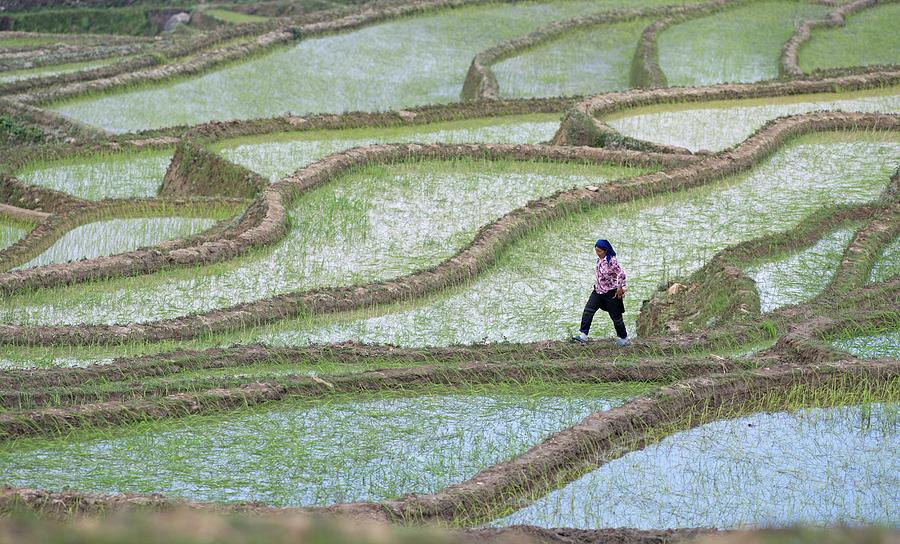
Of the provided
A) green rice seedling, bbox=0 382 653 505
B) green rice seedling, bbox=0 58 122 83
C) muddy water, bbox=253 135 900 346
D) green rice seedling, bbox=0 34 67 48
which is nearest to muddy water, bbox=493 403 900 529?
green rice seedling, bbox=0 382 653 505

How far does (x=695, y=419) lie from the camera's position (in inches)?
276

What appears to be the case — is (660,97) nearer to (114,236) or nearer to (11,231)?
(114,236)

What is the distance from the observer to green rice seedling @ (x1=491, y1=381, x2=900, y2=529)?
229 inches

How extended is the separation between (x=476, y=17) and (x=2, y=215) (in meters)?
12.0

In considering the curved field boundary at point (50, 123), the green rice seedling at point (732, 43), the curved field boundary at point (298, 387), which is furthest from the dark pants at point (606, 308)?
the green rice seedling at point (732, 43)

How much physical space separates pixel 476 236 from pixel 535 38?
36.7 ft

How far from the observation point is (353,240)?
1066cm

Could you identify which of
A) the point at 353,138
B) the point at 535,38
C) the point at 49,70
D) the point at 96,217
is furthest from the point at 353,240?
the point at 49,70

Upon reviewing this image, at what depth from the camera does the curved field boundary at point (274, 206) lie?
9.58 metres

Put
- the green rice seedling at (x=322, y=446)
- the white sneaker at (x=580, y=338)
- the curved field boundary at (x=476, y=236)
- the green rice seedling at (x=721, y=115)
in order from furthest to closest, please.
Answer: the green rice seedling at (x=721, y=115) → the curved field boundary at (x=476, y=236) → the white sneaker at (x=580, y=338) → the green rice seedling at (x=322, y=446)

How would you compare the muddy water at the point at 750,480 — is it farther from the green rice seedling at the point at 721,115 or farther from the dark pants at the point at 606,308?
the green rice seedling at the point at 721,115

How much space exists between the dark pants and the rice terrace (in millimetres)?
74

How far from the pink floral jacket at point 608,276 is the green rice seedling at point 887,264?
2332mm

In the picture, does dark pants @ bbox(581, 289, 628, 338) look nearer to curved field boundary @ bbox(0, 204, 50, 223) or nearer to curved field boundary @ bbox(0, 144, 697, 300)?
curved field boundary @ bbox(0, 144, 697, 300)
